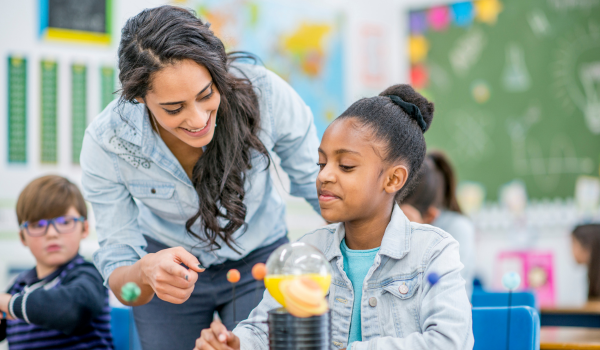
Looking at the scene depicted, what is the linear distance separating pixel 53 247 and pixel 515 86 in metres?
3.33

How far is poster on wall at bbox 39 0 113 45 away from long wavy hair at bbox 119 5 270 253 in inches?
66.7

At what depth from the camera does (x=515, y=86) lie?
4.13 m

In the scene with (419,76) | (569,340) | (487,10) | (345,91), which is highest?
(487,10)

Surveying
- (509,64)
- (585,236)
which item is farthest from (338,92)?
(585,236)

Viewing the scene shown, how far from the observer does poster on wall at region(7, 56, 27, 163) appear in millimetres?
2816

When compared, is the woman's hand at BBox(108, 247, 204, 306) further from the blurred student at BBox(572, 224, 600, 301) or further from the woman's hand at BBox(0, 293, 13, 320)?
the blurred student at BBox(572, 224, 600, 301)

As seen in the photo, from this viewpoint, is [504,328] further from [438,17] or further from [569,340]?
[438,17]

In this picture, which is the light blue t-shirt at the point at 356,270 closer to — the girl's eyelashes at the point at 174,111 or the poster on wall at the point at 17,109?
the girl's eyelashes at the point at 174,111

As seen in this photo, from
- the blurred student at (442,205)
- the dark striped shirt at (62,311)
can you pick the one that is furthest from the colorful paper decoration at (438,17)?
the dark striped shirt at (62,311)

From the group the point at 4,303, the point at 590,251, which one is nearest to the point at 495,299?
the point at 4,303

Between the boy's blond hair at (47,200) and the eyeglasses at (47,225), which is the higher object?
the boy's blond hair at (47,200)

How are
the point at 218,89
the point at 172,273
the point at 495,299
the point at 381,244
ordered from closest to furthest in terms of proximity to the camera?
the point at 172,273
the point at 381,244
the point at 218,89
the point at 495,299

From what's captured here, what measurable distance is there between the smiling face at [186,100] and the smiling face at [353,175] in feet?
0.90

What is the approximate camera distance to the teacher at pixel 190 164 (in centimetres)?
130
